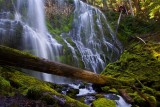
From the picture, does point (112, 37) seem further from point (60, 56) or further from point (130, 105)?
point (130, 105)

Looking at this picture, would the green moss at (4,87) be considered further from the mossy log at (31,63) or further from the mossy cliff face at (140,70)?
the mossy cliff face at (140,70)

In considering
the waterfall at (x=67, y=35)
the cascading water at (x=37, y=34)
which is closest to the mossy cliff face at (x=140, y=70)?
the waterfall at (x=67, y=35)

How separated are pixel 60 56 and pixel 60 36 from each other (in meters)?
2.75

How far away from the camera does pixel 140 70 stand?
11.4m

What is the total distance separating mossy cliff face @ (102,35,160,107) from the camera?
9.20m

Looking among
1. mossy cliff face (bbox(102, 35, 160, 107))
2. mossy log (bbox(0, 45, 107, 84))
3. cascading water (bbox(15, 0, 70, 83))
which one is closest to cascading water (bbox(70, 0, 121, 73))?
cascading water (bbox(15, 0, 70, 83))

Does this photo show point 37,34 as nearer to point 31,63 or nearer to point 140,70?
point 140,70

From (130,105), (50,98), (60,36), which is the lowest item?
(130,105)

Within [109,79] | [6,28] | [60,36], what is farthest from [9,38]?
[109,79]

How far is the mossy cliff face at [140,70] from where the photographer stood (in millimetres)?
9203

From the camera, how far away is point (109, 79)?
669 centimetres

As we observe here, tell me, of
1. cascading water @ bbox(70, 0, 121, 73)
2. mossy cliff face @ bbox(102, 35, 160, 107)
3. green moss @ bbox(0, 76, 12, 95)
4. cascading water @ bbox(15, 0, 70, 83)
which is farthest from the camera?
cascading water @ bbox(70, 0, 121, 73)

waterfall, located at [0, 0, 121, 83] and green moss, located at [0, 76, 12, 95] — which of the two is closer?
green moss, located at [0, 76, 12, 95]

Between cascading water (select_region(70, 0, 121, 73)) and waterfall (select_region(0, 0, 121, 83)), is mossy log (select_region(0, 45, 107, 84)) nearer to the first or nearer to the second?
waterfall (select_region(0, 0, 121, 83))
